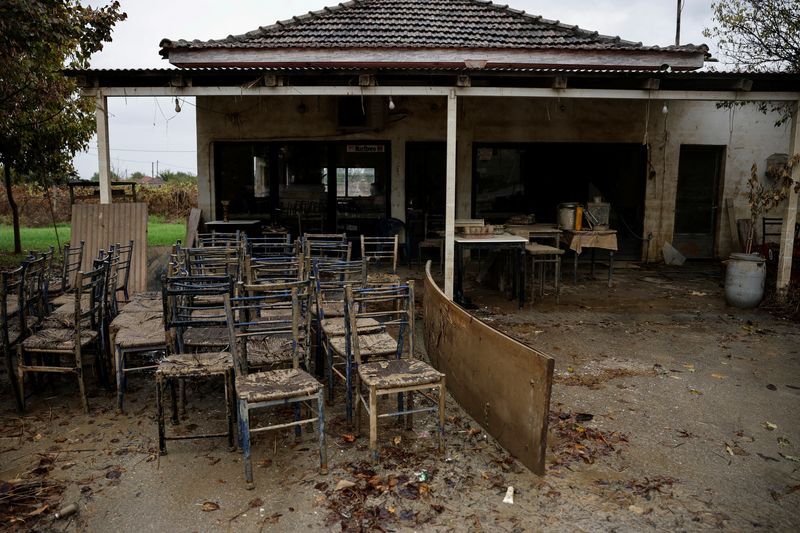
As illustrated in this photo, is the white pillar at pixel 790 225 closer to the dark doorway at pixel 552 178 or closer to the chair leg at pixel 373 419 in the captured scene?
the dark doorway at pixel 552 178

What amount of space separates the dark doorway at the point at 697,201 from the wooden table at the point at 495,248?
16.6 feet

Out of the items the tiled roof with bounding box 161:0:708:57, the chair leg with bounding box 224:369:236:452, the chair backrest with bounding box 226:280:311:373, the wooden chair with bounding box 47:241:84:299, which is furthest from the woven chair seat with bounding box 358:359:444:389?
the tiled roof with bounding box 161:0:708:57

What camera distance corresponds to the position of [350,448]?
3.71 metres

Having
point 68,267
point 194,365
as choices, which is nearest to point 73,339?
point 194,365

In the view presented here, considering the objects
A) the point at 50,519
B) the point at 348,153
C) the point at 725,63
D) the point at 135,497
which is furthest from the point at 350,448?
the point at 725,63

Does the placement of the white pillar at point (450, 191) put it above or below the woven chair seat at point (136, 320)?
above

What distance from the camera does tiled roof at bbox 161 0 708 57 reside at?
945 cm

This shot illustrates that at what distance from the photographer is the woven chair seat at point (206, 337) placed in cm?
409

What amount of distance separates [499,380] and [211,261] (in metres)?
3.51

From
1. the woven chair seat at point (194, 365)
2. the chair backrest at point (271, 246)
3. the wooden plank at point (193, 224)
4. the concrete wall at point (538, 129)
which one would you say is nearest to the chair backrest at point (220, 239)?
the chair backrest at point (271, 246)

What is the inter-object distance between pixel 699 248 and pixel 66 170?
12880 millimetres

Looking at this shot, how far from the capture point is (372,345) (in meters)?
4.17

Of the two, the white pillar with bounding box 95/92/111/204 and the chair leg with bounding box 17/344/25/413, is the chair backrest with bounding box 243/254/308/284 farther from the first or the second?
the white pillar with bounding box 95/92/111/204

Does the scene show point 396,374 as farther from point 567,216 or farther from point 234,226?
point 234,226
